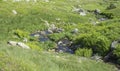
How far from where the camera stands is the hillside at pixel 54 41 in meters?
17.3

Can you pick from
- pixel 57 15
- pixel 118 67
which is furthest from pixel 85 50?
pixel 57 15

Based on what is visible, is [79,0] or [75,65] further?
[79,0]

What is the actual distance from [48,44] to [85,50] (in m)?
5.52

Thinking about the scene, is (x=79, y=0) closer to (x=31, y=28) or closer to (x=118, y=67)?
(x=31, y=28)

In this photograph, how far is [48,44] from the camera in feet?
113

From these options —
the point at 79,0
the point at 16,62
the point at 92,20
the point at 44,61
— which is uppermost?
the point at 16,62

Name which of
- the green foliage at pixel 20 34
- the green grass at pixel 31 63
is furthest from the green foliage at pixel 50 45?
the green grass at pixel 31 63

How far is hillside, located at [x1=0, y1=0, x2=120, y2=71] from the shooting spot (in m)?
17.3

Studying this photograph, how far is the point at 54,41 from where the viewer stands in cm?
3712

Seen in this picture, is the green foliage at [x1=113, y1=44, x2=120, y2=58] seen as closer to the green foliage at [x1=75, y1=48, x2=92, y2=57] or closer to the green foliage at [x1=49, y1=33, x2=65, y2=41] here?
the green foliage at [x1=75, y1=48, x2=92, y2=57]

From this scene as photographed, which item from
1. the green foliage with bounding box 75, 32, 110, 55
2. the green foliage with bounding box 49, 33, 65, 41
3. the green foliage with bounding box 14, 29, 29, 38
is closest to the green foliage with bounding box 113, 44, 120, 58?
the green foliage with bounding box 75, 32, 110, 55

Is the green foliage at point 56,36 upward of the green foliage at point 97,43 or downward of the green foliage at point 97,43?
downward

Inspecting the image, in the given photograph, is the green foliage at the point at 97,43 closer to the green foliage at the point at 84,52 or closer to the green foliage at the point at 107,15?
the green foliage at the point at 84,52

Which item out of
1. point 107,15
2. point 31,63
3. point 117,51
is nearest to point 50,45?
point 117,51
